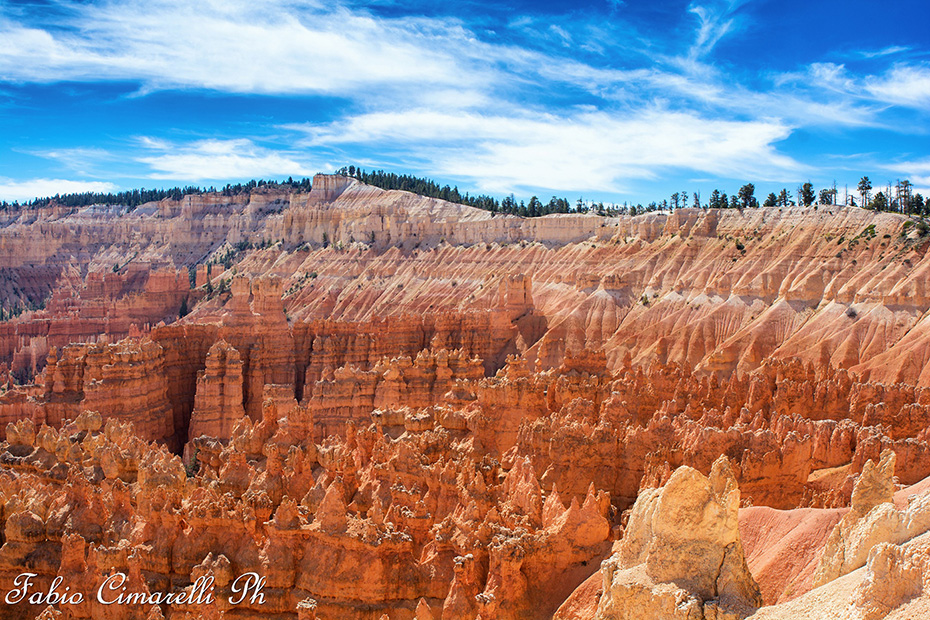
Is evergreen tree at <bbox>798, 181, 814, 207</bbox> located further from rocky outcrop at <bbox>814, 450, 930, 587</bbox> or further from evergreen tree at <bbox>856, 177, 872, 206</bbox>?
rocky outcrop at <bbox>814, 450, 930, 587</bbox>

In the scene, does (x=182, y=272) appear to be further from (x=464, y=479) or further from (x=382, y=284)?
(x=464, y=479)

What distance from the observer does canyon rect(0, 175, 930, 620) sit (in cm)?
1398

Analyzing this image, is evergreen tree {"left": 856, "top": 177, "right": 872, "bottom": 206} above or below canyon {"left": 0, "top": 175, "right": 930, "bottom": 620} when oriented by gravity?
above

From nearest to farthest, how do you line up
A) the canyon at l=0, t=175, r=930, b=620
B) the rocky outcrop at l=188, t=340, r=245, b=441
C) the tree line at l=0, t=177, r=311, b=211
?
the canyon at l=0, t=175, r=930, b=620
the rocky outcrop at l=188, t=340, r=245, b=441
the tree line at l=0, t=177, r=311, b=211

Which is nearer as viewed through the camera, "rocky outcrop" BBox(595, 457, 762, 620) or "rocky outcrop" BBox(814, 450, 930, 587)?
"rocky outcrop" BBox(814, 450, 930, 587)

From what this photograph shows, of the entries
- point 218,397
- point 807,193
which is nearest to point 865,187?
point 807,193

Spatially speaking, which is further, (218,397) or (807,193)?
(807,193)

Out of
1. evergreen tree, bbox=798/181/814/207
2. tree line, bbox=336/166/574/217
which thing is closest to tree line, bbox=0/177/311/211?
tree line, bbox=336/166/574/217

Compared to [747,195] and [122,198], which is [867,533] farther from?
[122,198]

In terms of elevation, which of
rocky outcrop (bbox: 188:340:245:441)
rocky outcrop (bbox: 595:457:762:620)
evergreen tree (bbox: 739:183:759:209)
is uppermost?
evergreen tree (bbox: 739:183:759:209)

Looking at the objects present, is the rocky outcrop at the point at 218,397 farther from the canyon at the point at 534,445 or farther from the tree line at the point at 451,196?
the tree line at the point at 451,196

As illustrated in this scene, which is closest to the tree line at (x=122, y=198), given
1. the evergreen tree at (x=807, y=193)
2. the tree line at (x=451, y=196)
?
the tree line at (x=451, y=196)

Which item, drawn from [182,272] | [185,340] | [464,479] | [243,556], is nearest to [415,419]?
[464,479]

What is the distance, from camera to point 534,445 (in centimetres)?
2717
